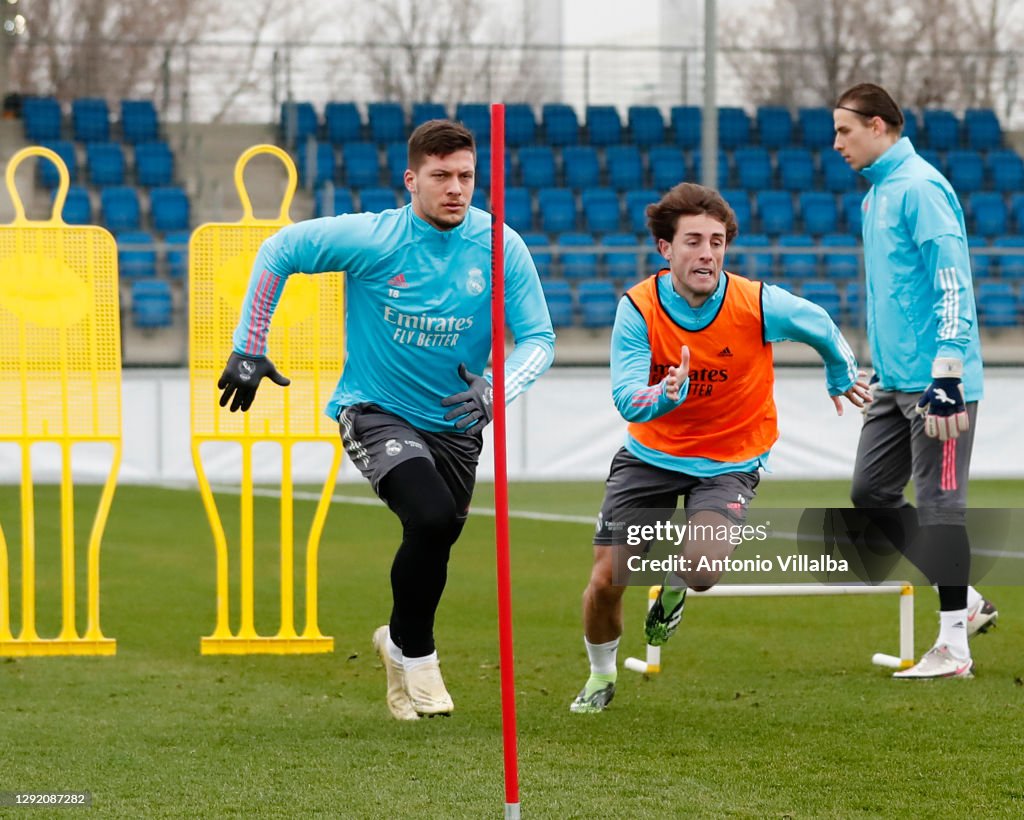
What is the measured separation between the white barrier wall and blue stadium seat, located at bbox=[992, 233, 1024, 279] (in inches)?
145

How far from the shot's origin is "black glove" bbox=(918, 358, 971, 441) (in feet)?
19.6

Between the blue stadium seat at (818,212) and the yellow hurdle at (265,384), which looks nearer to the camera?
the yellow hurdle at (265,384)

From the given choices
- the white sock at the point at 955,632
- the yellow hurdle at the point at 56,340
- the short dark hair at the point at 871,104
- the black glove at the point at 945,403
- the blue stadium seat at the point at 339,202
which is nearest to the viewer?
the black glove at the point at 945,403

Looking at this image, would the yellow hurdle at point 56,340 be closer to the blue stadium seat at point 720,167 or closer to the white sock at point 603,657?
the white sock at point 603,657

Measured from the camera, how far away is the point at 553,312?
1823 cm

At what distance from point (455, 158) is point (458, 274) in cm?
38

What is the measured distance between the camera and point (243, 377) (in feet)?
17.6

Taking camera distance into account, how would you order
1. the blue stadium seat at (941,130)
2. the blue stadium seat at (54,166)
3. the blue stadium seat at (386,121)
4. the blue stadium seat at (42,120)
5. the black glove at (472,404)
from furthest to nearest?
the blue stadium seat at (941,130), the blue stadium seat at (386,121), the blue stadium seat at (42,120), the blue stadium seat at (54,166), the black glove at (472,404)

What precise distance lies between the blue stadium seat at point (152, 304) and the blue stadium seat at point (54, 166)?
3.77 m

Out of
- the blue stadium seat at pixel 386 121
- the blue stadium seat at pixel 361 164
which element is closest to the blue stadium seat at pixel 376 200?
the blue stadium seat at pixel 361 164

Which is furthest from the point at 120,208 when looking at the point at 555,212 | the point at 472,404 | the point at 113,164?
the point at 472,404

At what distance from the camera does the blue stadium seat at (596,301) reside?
18.0m

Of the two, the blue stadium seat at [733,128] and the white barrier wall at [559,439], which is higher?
the blue stadium seat at [733,128]

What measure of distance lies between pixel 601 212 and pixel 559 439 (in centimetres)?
592
